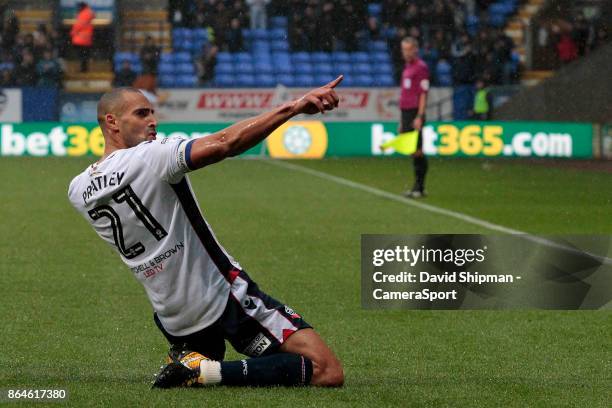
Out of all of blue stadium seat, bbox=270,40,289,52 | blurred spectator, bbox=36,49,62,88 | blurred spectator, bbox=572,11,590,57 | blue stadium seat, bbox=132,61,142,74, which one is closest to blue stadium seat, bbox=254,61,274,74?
blue stadium seat, bbox=270,40,289,52

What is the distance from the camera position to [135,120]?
5445 mm

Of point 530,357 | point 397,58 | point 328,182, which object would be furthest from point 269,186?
point 397,58

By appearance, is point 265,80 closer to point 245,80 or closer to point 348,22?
point 245,80

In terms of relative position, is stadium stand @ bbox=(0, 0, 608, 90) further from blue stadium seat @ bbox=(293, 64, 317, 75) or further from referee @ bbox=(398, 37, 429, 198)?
referee @ bbox=(398, 37, 429, 198)

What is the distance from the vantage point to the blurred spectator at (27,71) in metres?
28.1

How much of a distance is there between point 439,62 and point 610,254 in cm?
2131

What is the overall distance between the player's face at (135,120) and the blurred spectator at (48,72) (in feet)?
74.6

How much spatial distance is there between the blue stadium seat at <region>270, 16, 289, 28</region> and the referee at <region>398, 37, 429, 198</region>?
15.7 metres

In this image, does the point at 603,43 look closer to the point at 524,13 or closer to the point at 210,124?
the point at 524,13

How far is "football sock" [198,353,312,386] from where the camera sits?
5543 millimetres

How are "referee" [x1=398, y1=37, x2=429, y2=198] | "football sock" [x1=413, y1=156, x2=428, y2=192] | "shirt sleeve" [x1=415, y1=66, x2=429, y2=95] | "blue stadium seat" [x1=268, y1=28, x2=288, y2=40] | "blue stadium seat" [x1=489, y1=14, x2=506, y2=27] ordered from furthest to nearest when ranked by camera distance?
"blue stadium seat" [x1=489, y1=14, x2=506, y2=27] < "blue stadium seat" [x1=268, y1=28, x2=288, y2=40] < "football sock" [x1=413, y1=156, x2=428, y2=192] < "shirt sleeve" [x1=415, y1=66, x2=429, y2=95] < "referee" [x1=398, y1=37, x2=429, y2=198]

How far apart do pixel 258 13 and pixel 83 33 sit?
4.50 m

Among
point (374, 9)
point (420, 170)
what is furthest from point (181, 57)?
point (420, 170)

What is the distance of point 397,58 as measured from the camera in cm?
3147
